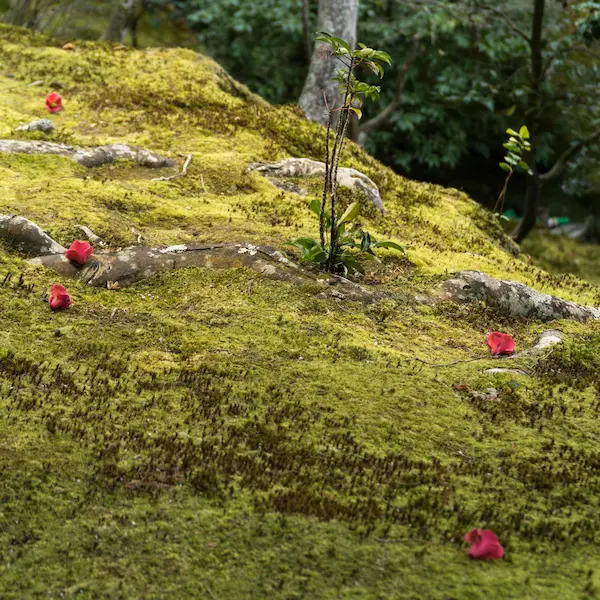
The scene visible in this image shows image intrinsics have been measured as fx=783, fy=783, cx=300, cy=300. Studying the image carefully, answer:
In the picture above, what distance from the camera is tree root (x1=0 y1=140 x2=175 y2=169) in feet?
24.9

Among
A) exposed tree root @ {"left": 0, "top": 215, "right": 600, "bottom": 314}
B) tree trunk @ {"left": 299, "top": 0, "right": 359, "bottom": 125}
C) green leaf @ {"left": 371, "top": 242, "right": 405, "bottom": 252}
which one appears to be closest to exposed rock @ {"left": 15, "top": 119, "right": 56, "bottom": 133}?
exposed tree root @ {"left": 0, "top": 215, "right": 600, "bottom": 314}

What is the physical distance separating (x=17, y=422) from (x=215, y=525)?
3.95ft

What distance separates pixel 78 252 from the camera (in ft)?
18.2

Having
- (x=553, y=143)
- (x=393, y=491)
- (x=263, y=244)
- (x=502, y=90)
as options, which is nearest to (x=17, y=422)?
(x=393, y=491)

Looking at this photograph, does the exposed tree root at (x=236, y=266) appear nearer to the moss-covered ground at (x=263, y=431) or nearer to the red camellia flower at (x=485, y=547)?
the moss-covered ground at (x=263, y=431)

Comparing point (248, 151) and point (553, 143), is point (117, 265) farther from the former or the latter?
point (553, 143)

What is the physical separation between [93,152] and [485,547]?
5896mm

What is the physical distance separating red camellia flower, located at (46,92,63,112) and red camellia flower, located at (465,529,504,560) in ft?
23.3

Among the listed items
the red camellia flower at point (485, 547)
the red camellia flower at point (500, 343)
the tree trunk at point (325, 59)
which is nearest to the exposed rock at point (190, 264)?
the red camellia flower at point (500, 343)

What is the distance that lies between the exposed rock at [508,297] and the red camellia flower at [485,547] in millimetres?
3113

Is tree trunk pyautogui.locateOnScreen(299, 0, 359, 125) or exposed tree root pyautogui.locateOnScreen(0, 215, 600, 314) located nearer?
exposed tree root pyautogui.locateOnScreen(0, 215, 600, 314)

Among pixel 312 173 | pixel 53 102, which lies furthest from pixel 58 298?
pixel 53 102

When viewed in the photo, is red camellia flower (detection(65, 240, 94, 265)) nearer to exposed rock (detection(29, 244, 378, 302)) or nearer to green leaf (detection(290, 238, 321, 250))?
exposed rock (detection(29, 244, 378, 302))

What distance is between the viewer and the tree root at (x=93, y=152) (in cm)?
758
